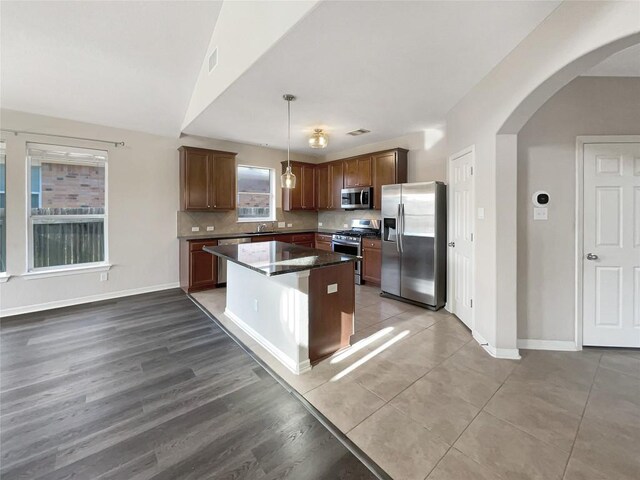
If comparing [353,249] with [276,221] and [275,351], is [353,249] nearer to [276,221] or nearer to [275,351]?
[276,221]

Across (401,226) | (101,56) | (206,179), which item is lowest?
(401,226)

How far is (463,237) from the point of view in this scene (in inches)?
135

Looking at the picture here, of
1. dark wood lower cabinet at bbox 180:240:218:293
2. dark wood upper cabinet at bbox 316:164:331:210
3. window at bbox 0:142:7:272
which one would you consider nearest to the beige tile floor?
dark wood lower cabinet at bbox 180:240:218:293

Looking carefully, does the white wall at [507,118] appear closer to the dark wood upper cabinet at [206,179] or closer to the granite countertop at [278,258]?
the granite countertop at [278,258]

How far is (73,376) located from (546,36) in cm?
447

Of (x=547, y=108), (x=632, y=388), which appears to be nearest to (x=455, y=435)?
(x=632, y=388)

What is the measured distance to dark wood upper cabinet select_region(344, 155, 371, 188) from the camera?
18.0 feet

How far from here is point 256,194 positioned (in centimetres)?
612

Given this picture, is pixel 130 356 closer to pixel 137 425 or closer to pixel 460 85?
pixel 137 425

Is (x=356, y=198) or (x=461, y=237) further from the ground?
(x=356, y=198)

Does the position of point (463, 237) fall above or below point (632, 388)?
above

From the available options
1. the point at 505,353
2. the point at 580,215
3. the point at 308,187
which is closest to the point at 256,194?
the point at 308,187

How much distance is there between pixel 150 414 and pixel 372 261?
386cm

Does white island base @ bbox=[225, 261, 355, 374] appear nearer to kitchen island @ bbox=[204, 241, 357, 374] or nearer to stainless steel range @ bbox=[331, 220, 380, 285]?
kitchen island @ bbox=[204, 241, 357, 374]
